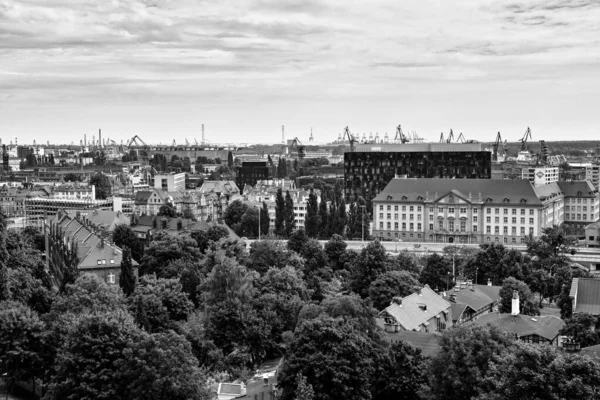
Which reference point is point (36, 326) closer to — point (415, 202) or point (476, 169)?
point (415, 202)

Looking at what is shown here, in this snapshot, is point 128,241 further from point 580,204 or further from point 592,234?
point 580,204

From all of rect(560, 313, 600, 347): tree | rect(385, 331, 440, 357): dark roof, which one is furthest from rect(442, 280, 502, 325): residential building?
rect(560, 313, 600, 347): tree

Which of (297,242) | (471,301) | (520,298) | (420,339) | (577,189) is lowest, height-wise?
(471,301)

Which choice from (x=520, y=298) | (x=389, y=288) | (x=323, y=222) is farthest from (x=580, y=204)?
(x=389, y=288)

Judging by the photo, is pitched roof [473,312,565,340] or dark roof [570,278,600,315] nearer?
pitched roof [473,312,565,340]

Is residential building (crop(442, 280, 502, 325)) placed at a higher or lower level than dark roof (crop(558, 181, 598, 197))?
lower

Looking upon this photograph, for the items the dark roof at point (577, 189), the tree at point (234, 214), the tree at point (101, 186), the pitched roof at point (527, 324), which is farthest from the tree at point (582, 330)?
the tree at point (101, 186)

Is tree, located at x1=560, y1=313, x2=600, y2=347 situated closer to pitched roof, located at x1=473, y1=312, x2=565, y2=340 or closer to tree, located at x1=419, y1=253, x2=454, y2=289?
pitched roof, located at x1=473, y1=312, x2=565, y2=340

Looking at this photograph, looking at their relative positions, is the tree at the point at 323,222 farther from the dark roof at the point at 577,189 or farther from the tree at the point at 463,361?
the tree at the point at 463,361
